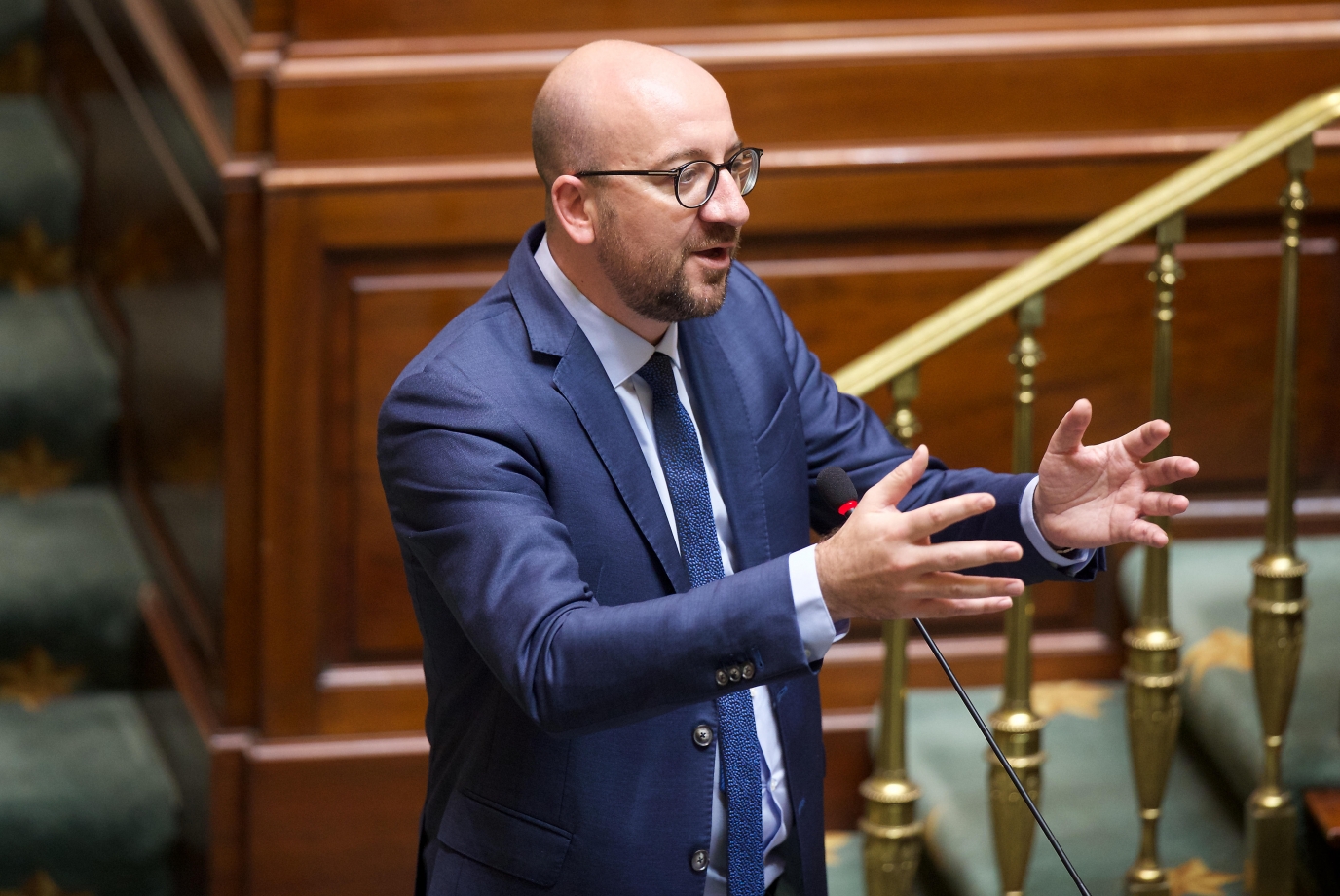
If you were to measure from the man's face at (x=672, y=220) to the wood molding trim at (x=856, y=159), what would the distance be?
1256 mm

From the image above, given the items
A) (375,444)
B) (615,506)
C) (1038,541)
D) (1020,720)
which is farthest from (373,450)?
(1038,541)

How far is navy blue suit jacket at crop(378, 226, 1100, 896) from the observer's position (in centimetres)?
138

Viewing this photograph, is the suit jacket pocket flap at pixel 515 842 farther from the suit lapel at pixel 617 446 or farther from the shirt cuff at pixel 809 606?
the shirt cuff at pixel 809 606

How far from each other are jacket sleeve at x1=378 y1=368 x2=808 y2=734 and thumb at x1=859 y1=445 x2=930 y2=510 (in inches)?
3.9

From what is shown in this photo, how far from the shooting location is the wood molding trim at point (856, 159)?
2.79m

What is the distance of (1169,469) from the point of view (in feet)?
5.16

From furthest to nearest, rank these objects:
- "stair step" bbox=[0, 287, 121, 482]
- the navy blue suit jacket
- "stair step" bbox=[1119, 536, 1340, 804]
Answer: "stair step" bbox=[0, 287, 121, 482]
"stair step" bbox=[1119, 536, 1340, 804]
the navy blue suit jacket

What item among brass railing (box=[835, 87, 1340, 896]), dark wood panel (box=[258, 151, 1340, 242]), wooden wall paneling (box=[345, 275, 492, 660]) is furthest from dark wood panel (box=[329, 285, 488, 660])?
brass railing (box=[835, 87, 1340, 896])

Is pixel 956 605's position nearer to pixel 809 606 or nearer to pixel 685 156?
pixel 809 606

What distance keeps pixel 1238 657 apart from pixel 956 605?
149 cm

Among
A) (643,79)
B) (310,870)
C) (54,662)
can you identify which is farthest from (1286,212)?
(54,662)

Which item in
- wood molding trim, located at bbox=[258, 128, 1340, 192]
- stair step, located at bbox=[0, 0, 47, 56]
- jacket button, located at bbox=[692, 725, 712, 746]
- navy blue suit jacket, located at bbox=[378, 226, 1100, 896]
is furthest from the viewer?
stair step, located at bbox=[0, 0, 47, 56]

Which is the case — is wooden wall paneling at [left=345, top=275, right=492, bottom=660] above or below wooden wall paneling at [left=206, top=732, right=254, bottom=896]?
above

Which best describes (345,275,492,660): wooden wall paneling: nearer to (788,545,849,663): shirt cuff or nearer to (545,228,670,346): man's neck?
A: (545,228,670,346): man's neck
